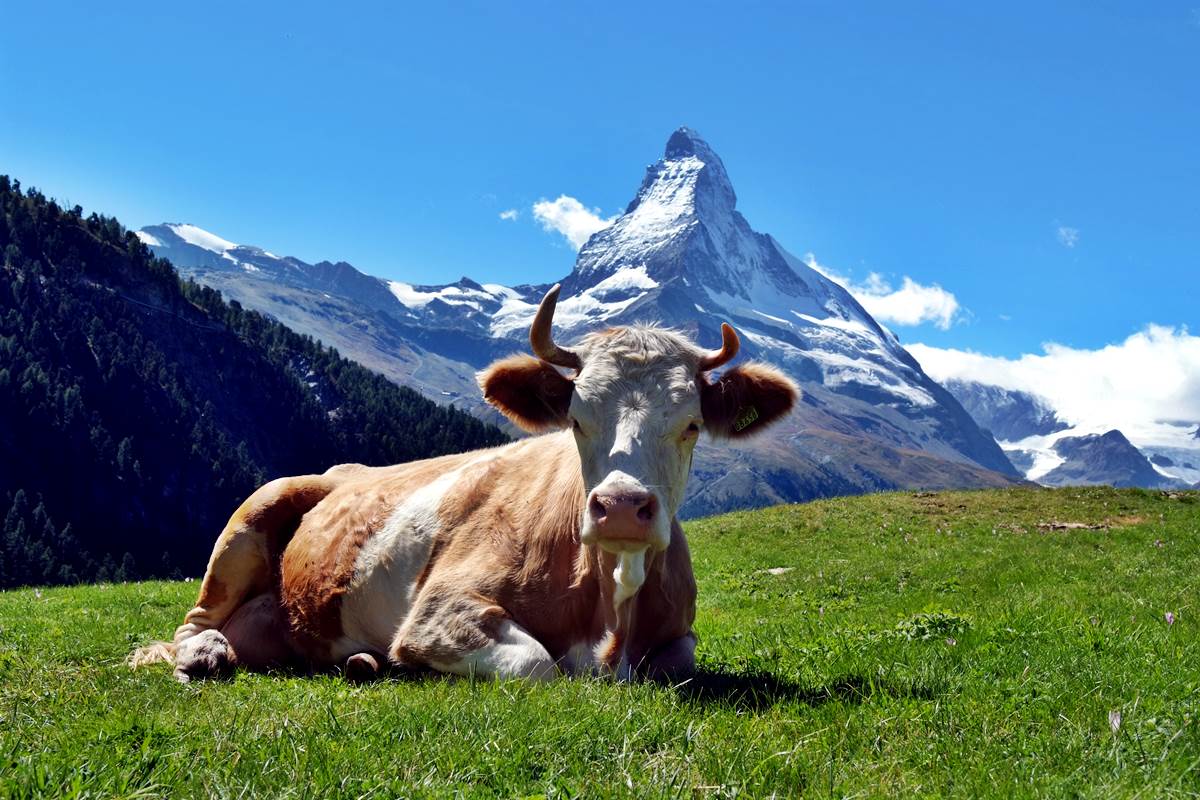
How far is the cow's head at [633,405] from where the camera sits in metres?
5.98

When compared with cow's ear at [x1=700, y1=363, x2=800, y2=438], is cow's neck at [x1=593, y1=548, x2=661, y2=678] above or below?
below

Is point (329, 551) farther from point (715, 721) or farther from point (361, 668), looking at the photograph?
point (715, 721)

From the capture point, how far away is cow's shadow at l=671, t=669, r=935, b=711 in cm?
568

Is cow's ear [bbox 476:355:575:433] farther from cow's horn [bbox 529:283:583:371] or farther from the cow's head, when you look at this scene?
cow's horn [bbox 529:283:583:371]

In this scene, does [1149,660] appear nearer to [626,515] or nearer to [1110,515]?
[626,515]

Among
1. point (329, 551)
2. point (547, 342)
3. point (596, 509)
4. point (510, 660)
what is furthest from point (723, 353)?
point (329, 551)

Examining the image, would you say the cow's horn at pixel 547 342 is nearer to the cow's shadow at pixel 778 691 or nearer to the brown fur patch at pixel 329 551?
the brown fur patch at pixel 329 551

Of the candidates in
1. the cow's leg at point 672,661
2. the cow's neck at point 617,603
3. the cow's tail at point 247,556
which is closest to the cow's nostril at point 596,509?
the cow's neck at point 617,603

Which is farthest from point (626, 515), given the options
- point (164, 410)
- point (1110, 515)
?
point (164, 410)

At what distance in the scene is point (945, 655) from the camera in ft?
23.1

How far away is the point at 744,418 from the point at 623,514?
2339 millimetres

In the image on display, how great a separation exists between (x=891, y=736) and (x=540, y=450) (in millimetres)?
5193

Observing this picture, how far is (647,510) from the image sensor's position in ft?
19.6

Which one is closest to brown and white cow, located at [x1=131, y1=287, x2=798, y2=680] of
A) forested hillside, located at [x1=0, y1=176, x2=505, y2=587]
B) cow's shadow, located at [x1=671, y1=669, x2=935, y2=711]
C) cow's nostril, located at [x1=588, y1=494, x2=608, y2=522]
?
cow's nostril, located at [x1=588, y1=494, x2=608, y2=522]
